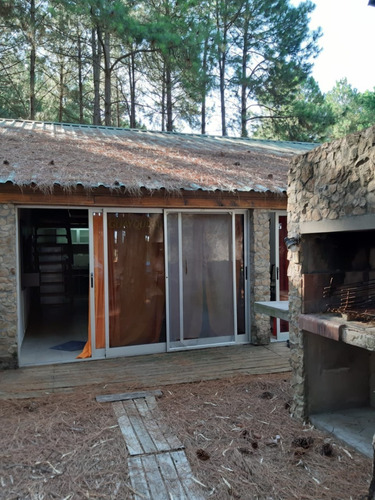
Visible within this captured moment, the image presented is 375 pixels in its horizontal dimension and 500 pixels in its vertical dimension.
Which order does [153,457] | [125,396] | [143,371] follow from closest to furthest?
[153,457] < [125,396] < [143,371]

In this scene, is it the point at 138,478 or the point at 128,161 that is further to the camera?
the point at 128,161

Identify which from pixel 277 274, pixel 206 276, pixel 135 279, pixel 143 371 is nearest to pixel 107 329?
pixel 135 279

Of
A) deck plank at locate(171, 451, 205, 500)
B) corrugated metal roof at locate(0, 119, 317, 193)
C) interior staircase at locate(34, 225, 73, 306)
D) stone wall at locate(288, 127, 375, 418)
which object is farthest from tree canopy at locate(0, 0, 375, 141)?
deck plank at locate(171, 451, 205, 500)

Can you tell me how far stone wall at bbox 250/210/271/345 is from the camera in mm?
6160

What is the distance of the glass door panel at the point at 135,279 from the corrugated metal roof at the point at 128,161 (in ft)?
2.17

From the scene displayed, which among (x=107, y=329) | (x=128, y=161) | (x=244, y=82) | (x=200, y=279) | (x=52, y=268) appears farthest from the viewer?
(x=244, y=82)

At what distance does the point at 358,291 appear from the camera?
12.2 ft

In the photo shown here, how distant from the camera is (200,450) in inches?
122

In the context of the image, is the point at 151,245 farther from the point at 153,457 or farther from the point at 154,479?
the point at 154,479

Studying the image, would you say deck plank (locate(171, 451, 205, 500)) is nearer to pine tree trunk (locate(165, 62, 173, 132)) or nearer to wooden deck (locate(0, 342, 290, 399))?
wooden deck (locate(0, 342, 290, 399))

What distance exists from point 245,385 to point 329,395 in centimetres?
105

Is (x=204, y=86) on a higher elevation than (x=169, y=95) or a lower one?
lower

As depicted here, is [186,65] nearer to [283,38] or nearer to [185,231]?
[283,38]

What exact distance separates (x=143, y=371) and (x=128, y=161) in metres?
3.22
